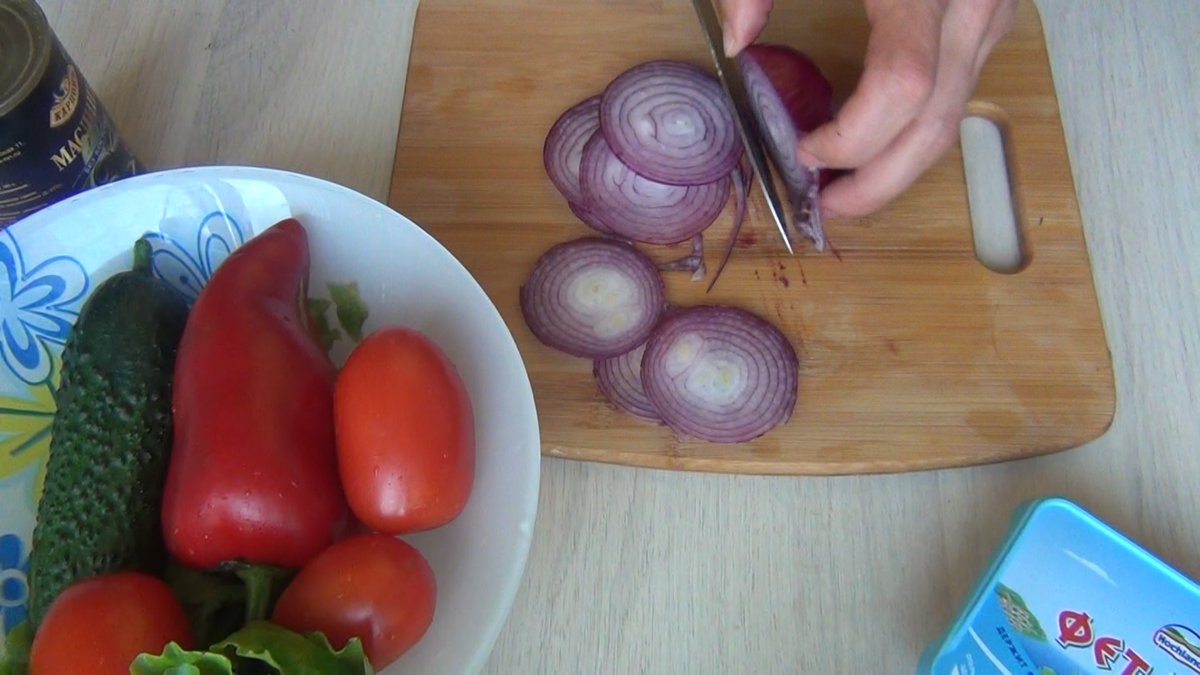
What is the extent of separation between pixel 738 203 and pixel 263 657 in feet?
2.14

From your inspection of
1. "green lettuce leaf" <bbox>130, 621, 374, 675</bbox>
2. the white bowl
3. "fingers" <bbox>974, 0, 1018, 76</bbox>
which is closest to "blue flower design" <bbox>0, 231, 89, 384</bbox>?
the white bowl

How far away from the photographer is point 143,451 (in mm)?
623

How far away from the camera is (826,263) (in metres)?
0.91

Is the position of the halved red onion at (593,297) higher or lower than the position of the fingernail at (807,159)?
lower

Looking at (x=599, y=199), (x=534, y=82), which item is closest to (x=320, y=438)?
(x=599, y=199)

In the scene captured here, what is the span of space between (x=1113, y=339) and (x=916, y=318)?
0.21m

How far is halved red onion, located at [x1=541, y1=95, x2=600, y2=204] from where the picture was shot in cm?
93

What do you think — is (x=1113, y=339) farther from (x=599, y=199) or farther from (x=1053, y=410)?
(x=599, y=199)

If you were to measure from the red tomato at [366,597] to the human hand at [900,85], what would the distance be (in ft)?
1.67

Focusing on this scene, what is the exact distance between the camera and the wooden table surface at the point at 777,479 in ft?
2.49

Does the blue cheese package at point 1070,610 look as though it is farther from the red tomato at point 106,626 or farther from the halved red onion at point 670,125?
the red tomato at point 106,626

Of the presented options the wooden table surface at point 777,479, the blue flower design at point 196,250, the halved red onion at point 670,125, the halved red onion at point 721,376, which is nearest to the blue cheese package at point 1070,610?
the wooden table surface at point 777,479

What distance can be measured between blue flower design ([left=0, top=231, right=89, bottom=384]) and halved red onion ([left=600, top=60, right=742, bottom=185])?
1.65 feet

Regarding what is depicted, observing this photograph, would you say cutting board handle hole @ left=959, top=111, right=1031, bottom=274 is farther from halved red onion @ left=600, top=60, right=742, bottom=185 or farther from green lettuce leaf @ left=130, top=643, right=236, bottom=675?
green lettuce leaf @ left=130, top=643, right=236, bottom=675
